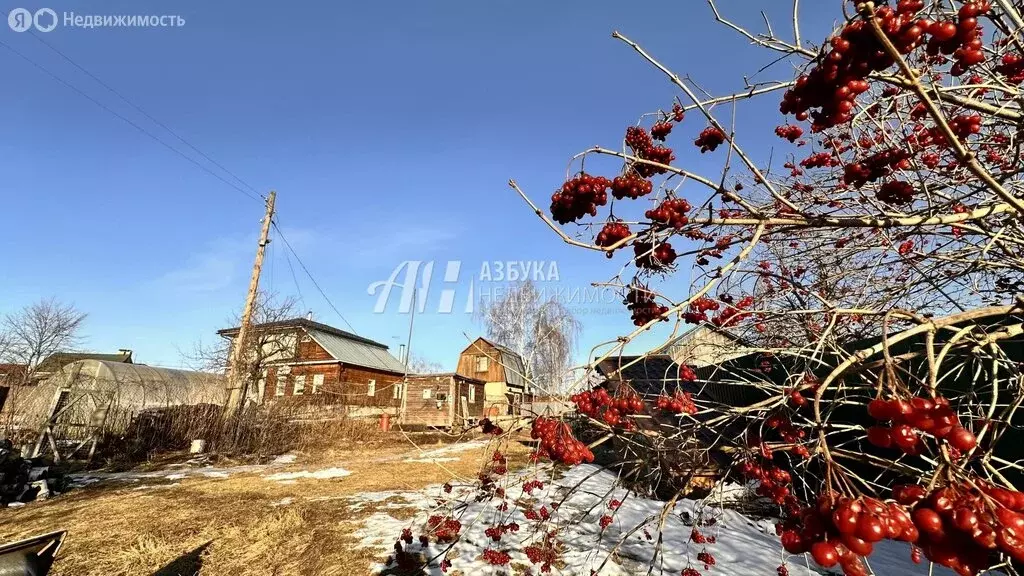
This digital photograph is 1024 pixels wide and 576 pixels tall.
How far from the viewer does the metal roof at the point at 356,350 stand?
80.8 ft

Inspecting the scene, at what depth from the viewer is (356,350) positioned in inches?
1096

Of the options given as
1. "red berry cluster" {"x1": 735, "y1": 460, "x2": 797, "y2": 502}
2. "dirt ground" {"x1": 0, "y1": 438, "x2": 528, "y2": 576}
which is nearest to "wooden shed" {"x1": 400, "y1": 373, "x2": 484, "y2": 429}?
"dirt ground" {"x1": 0, "y1": 438, "x2": 528, "y2": 576}

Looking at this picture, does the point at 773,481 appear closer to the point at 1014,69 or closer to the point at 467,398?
the point at 1014,69

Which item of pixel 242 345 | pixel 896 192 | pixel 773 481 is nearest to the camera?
pixel 896 192

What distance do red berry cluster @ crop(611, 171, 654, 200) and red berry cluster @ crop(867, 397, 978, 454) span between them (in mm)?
1216

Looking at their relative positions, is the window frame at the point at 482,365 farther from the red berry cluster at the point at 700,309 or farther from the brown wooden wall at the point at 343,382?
the red berry cluster at the point at 700,309

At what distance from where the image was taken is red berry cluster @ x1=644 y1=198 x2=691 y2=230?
6.23 feet

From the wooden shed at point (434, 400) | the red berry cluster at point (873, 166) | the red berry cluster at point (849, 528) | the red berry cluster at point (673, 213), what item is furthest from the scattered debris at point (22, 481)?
the wooden shed at point (434, 400)

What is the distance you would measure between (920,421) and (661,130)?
5.43 ft

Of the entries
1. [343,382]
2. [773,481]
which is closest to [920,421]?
[773,481]

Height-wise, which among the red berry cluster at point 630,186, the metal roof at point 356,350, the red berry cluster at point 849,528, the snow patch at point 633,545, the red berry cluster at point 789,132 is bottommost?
the snow patch at point 633,545

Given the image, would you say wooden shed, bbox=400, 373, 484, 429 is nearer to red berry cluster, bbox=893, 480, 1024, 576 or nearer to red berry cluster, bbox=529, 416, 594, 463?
red berry cluster, bbox=529, 416, 594, 463

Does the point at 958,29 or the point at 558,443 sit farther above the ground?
the point at 958,29

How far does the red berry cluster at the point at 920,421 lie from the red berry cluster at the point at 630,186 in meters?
1.22
